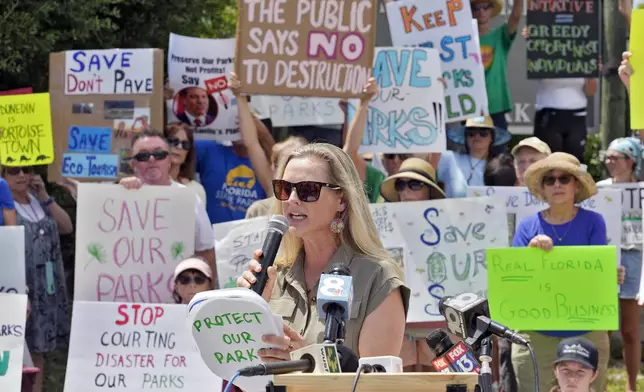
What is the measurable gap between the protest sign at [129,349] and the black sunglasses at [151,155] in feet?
2.94

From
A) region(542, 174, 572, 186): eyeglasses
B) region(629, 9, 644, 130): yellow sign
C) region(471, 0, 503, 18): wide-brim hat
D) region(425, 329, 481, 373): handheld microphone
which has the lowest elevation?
region(542, 174, 572, 186): eyeglasses

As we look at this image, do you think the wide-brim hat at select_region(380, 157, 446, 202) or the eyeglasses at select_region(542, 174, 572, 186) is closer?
the eyeglasses at select_region(542, 174, 572, 186)

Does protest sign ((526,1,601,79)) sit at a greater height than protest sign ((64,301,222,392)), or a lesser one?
greater

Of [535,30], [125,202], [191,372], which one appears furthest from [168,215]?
[535,30]

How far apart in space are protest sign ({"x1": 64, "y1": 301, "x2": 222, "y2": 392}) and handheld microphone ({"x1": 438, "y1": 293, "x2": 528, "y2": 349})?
4.21m

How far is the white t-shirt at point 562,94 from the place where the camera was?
10328mm

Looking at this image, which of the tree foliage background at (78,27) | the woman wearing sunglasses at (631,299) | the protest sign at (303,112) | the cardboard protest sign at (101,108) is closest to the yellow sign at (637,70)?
the woman wearing sunglasses at (631,299)

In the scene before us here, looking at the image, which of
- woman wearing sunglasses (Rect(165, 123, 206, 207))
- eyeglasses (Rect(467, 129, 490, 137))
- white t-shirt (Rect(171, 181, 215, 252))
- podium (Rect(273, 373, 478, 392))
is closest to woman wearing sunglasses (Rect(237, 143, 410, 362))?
podium (Rect(273, 373, 478, 392))

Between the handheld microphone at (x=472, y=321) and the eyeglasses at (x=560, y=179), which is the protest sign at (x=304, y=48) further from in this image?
the handheld microphone at (x=472, y=321)

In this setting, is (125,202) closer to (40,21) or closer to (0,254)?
(0,254)

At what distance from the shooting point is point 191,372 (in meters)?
7.32

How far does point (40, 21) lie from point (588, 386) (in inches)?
210

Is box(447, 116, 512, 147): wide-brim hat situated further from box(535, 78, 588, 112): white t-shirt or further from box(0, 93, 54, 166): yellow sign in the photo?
box(0, 93, 54, 166): yellow sign

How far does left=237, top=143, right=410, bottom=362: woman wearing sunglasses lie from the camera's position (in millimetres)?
3768
